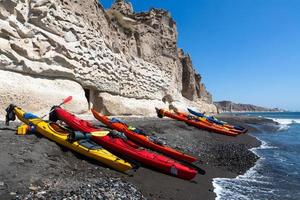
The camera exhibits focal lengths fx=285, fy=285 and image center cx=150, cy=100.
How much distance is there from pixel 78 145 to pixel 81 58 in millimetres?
10193

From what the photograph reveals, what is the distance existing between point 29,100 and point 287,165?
36.4ft

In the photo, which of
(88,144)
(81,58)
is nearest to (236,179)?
(88,144)

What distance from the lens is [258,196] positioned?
690cm

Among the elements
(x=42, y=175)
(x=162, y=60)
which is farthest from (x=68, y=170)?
(x=162, y=60)

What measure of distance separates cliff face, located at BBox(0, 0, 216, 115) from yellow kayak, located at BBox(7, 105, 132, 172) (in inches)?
191

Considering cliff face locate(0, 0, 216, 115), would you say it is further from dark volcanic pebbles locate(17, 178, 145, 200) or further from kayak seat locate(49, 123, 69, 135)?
dark volcanic pebbles locate(17, 178, 145, 200)

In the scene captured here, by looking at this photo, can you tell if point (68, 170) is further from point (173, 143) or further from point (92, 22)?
point (92, 22)

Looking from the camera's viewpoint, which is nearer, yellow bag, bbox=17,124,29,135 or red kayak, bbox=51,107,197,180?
red kayak, bbox=51,107,197,180

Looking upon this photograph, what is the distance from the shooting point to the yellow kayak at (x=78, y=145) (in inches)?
267

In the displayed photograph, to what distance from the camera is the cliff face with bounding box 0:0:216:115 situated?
1272 centimetres

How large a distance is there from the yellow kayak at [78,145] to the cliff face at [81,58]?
15.9 feet

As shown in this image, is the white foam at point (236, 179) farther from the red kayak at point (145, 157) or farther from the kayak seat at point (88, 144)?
the kayak seat at point (88, 144)

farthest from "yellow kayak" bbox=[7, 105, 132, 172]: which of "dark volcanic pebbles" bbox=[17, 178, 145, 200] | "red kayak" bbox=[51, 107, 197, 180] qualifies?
"dark volcanic pebbles" bbox=[17, 178, 145, 200]

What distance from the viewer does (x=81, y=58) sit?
54.0ft
